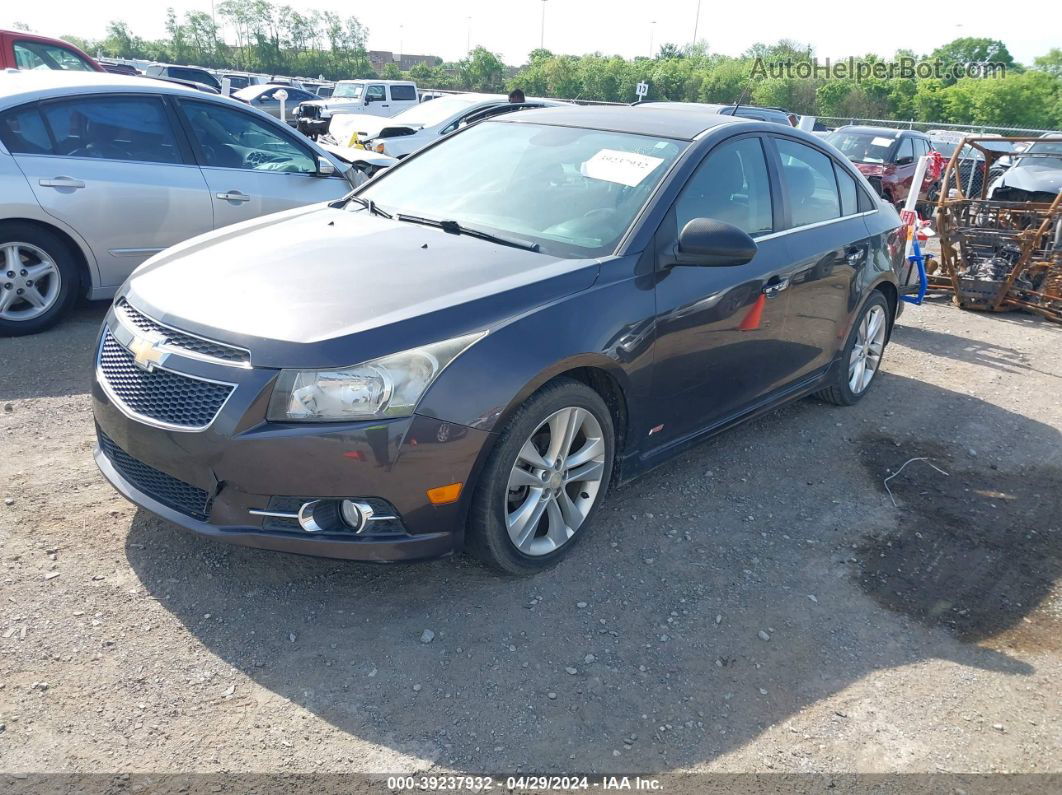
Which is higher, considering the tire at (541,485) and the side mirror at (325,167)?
the side mirror at (325,167)

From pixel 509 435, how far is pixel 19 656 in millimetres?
1750

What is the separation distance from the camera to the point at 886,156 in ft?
49.5

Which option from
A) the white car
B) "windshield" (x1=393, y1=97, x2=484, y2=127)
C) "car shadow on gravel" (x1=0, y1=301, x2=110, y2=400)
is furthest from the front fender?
"windshield" (x1=393, y1=97, x2=484, y2=127)

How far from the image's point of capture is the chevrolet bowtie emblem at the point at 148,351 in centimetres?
301

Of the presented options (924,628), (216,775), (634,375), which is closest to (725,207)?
(634,375)

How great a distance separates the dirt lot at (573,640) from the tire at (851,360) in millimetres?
1069

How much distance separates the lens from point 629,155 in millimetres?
3963

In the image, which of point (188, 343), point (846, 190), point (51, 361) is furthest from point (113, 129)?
point (846, 190)

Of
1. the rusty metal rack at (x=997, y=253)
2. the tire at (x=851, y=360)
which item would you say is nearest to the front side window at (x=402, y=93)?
the rusty metal rack at (x=997, y=253)

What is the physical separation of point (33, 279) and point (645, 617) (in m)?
4.67

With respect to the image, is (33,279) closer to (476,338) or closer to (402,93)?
(476,338)

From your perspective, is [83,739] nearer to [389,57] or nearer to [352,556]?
[352,556]

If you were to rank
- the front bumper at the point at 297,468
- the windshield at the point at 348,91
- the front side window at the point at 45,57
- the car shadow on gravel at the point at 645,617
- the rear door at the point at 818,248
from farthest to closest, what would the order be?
the windshield at the point at 348,91, the front side window at the point at 45,57, the rear door at the point at 818,248, the front bumper at the point at 297,468, the car shadow on gravel at the point at 645,617

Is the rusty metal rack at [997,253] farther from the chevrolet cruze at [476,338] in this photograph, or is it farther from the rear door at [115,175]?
the rear door at [115,175]
